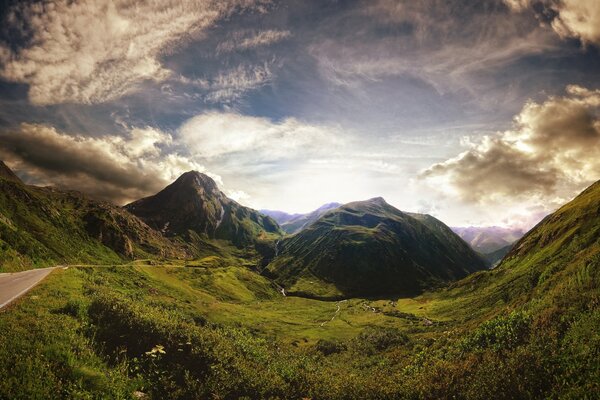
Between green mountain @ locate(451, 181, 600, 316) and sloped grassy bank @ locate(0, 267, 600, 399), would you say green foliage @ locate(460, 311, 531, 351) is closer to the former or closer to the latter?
sloped grassy bank @ locate(0, 267, 600, 399)

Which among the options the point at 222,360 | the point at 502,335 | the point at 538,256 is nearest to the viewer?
the point at 222,360

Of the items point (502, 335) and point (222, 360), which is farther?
point (502, 335)

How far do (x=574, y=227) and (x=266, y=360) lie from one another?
164 m

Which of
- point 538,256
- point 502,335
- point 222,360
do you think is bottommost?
point 222,360

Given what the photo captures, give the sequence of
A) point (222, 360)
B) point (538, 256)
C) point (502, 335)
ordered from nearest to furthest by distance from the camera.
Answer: point (222, 360), point (502, 335), point (538, 256)

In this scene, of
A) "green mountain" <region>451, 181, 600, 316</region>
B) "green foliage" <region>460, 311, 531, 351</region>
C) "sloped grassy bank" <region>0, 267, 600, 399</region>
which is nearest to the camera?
"sloped grassy bank" <region>0, 267, 600, 399</region>

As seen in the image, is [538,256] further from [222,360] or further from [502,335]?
[222,360]

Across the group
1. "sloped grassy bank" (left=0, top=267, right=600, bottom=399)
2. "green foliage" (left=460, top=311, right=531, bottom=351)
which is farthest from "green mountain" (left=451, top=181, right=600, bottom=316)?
"sloped grassy bank" (left=0, top=267, right=600, bottom=399)

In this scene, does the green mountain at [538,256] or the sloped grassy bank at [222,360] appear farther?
the green mountain at [538,256]

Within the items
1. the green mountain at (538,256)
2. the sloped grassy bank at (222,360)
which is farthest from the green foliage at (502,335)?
the green mountain at (538,256)

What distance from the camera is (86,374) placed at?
53.0ft

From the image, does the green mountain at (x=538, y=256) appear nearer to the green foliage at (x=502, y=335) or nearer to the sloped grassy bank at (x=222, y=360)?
the green foliage at (x=502, y=335)

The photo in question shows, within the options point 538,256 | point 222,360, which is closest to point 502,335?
point 222,360

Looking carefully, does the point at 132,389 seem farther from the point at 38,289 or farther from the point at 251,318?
the point at 251,318
